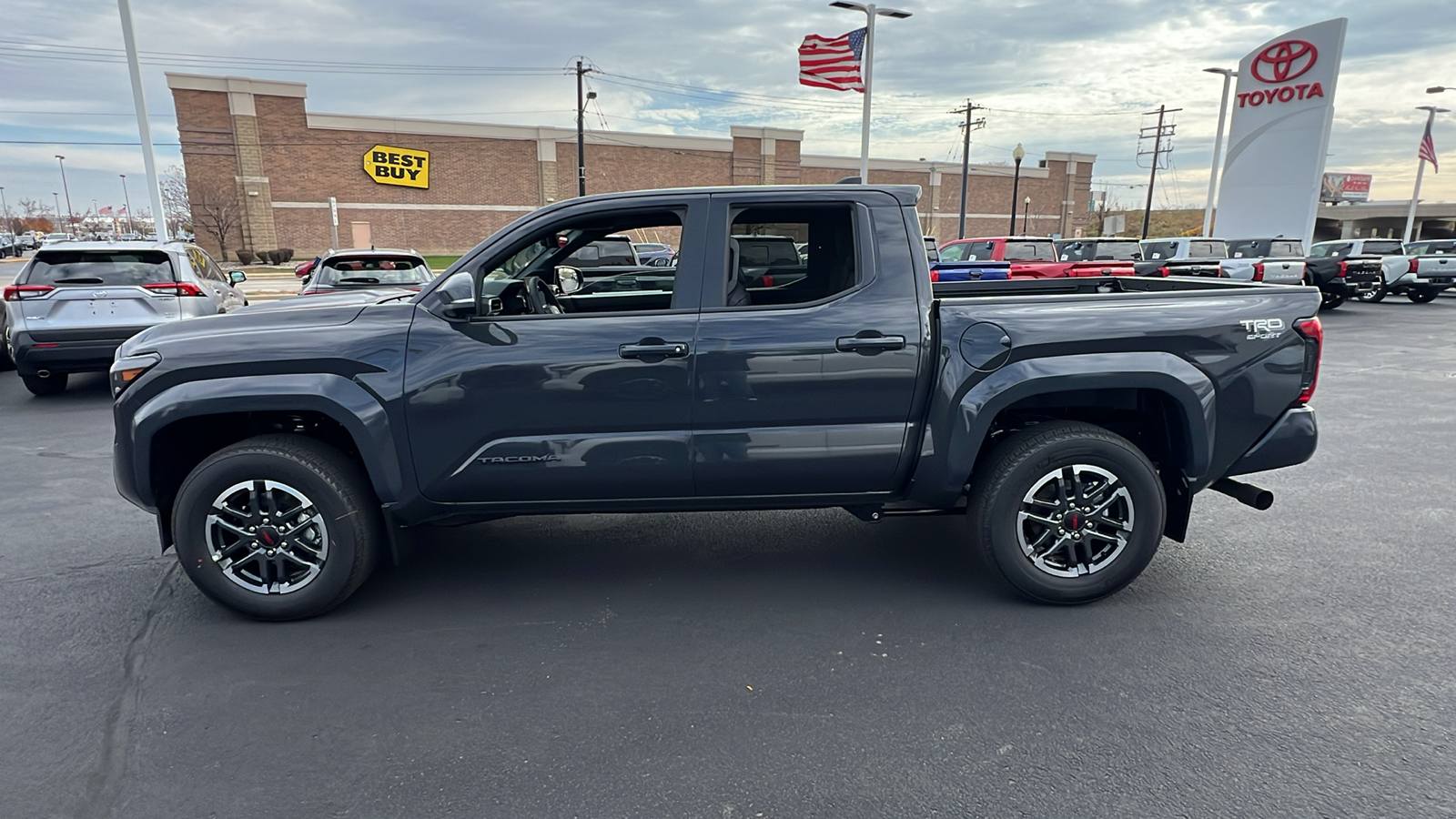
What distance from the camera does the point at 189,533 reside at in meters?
3.70

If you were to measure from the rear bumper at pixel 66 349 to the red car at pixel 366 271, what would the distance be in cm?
210

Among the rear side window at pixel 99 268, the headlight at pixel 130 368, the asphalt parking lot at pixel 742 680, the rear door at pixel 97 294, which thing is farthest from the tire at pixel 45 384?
the headlight at pixel 130 368

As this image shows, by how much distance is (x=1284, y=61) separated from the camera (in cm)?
2659

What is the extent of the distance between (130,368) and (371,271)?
24.6 ft

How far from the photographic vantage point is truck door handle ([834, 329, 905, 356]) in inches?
144

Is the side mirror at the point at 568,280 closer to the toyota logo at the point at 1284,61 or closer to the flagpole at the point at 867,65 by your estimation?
the flagpole at the point at 867,65

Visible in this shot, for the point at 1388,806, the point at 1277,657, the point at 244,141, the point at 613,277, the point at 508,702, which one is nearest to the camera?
the point at 1388,806

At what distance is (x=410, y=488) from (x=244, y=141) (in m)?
45.9

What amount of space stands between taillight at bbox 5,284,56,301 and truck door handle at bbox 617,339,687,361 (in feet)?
27.2

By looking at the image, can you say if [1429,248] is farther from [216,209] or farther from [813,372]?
[216,209]

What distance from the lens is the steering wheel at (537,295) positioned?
13.7 ft

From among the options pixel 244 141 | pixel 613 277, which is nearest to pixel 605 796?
pixel 613 277

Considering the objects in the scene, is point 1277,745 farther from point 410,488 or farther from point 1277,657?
point 410,488

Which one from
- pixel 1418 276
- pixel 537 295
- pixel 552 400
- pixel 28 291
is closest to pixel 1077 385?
pixel 552 400
